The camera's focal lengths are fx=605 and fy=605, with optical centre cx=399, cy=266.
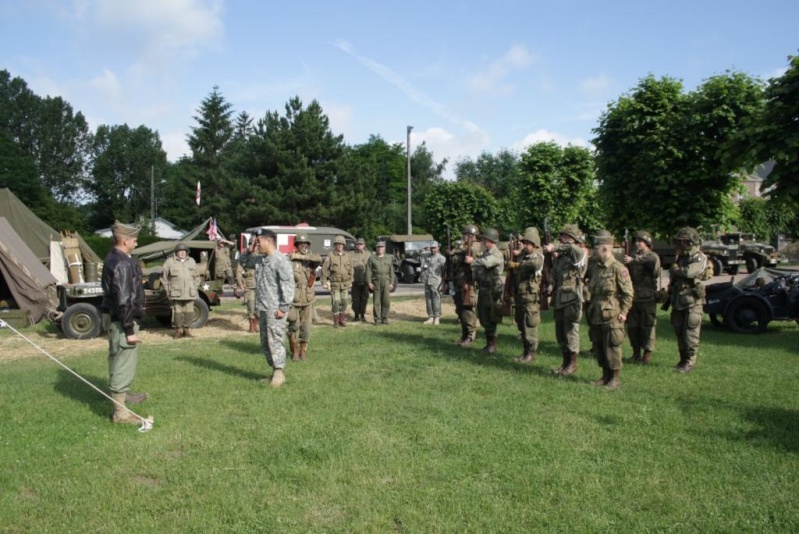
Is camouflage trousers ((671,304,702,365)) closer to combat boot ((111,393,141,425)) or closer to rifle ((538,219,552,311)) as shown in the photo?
rifle ((538,219,552,311))

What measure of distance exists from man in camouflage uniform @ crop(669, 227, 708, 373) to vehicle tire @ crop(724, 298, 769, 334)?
330 cm

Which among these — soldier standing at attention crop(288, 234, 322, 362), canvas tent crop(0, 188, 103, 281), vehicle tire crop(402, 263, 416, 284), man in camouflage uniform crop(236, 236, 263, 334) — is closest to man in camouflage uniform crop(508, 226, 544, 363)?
soldier standing at attention crop(288, 234, 322, 362)

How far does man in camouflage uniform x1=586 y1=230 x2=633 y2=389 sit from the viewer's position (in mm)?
6930

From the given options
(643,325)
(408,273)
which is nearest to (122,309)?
(643,325)

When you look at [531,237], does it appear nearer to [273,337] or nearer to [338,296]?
[273,337]

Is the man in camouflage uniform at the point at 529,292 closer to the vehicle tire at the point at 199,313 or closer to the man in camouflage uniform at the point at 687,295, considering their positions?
the man in camouflage uniform at the point at 687,295

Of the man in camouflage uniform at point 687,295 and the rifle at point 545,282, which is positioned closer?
the man in camouflage uniform at point 687,295

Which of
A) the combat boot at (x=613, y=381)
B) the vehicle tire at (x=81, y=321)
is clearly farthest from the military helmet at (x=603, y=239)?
the vehicle tire at (x=81, y=321)

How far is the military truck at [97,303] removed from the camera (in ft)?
37.4

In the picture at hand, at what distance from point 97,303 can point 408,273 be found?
14.5 meters

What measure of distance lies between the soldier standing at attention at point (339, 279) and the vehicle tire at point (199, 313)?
2649 mm

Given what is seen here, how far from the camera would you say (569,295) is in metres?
7.83

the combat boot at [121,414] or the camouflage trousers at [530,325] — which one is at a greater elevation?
the camouflage trousers at [530,325]

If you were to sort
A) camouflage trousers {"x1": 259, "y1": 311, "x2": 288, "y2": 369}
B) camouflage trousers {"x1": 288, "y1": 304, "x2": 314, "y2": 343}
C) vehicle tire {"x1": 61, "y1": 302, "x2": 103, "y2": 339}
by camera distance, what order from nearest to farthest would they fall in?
camouflage trousers {"x1": 259, "y1": 311, "x2": 288, "y2": 369} → camouflage trousers {"x1": 288, "y1": 304, "x2": 314, "y2": 343} → vehicle tire {"x1": 61, "y1": 302, "x2": 103, "y2": 339}
